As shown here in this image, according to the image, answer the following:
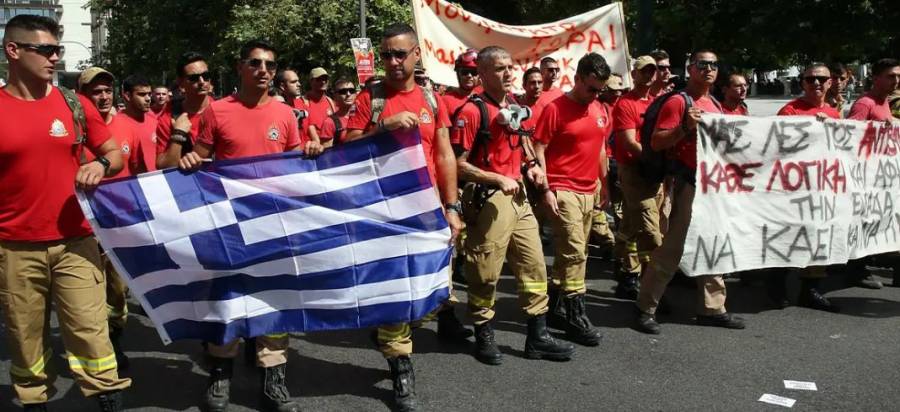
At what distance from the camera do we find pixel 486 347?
199 inches

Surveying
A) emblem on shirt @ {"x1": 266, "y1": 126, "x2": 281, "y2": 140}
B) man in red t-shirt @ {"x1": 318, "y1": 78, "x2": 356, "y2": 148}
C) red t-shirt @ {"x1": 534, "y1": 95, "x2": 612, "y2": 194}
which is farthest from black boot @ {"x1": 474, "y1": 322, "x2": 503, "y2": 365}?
man in red t-shirt @ {"x1": 318, "y1": 78, "x2": 356, "y2": 148}

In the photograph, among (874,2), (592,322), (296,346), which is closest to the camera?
(296,346)

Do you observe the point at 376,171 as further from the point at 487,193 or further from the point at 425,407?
the point at 425,407

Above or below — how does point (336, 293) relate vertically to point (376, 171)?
below

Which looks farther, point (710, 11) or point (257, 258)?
point (710, 11)

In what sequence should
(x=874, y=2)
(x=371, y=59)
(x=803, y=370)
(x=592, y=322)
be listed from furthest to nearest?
(x=371, y=59) < (x=874, y=2) < (x=592, y=322) < (x=803, y=370)

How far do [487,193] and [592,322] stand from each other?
1656mm

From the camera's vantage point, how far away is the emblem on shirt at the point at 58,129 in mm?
3662

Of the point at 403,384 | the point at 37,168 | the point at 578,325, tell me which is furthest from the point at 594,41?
the point at 37,168

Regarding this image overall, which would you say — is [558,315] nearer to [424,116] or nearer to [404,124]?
[424,116]

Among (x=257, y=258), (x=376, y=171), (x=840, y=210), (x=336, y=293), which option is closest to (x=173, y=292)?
(x=257, y=258)

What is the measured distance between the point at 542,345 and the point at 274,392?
1673 mm

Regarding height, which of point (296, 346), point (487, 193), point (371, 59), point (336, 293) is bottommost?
point (296, 346)

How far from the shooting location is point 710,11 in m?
11.4
